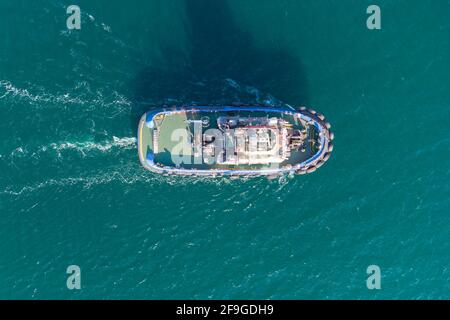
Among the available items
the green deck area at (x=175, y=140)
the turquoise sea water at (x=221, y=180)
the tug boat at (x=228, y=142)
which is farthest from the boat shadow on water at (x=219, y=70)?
the green deck area at (x=175, y=140)

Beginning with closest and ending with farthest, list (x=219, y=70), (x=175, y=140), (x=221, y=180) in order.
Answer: (x=175, y=140), (x=221, y=180), (x=219, y=70)

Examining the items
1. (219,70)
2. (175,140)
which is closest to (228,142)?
(175,140)

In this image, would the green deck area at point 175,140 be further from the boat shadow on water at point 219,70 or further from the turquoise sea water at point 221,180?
the boat shadow on water at point 219,70

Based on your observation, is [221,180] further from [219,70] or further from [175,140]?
[219,70]

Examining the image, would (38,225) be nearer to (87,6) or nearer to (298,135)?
(87,6)

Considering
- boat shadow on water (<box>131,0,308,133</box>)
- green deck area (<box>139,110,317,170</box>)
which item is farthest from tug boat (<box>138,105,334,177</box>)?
boat shadow on water (<box>131,0,308,133</box>)

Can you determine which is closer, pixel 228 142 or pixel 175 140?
pixel 228 142
